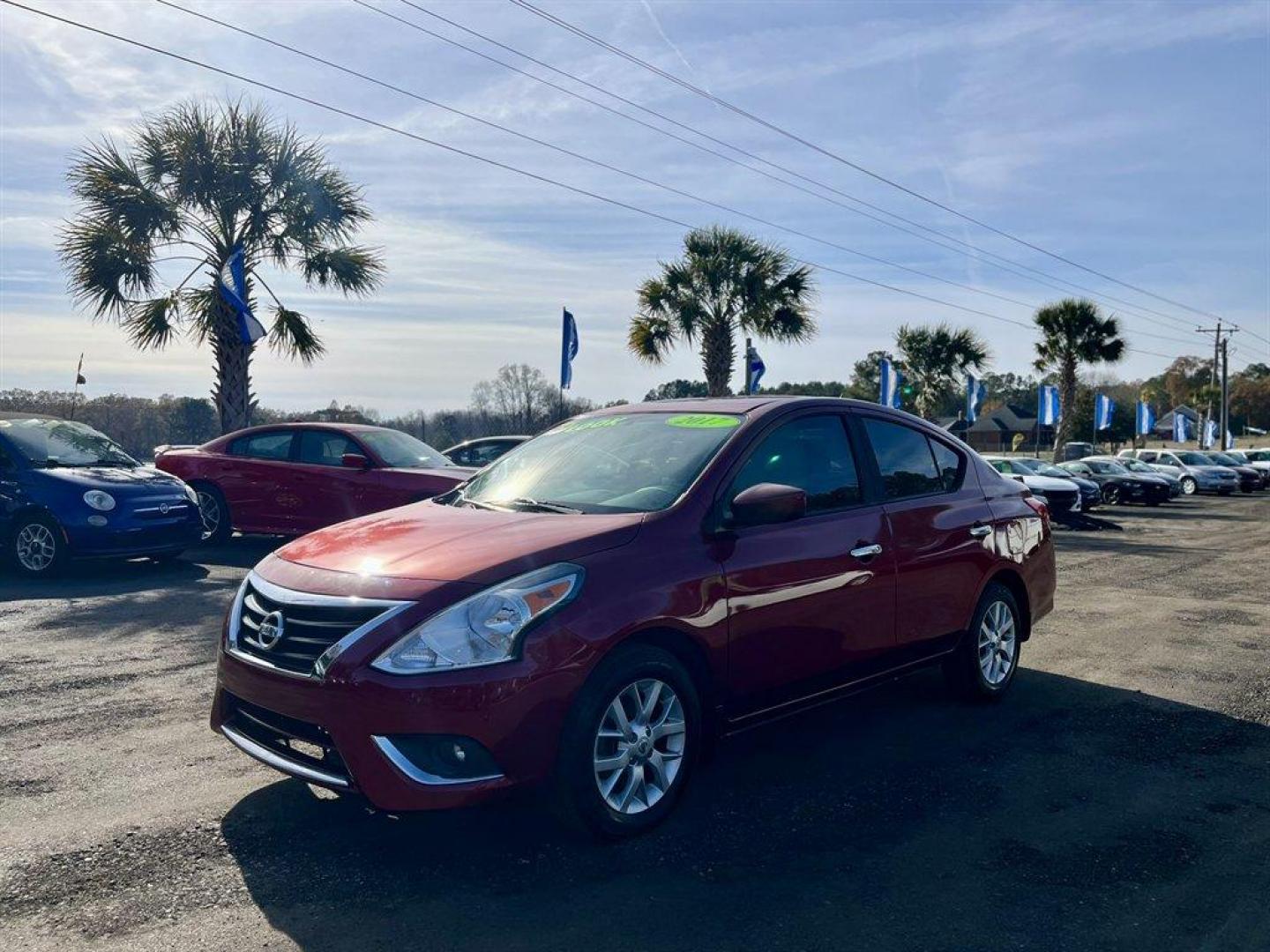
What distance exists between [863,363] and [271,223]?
1970 inches

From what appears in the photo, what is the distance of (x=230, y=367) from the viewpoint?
18000 millimetres

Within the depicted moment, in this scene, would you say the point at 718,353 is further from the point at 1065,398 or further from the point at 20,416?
the point at 1065,398

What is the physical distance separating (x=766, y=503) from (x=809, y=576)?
564mm

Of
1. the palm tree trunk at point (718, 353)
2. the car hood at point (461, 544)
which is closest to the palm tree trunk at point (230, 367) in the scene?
Result: the palm tree trunk at point (718, 353)

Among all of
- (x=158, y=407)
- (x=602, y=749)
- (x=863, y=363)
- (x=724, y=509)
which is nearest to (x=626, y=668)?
(x=602, y=749)

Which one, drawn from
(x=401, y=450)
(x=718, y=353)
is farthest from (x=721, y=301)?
(x=401, y=450)

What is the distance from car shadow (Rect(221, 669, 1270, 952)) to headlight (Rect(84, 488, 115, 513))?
6.76m

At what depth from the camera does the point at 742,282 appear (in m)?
25.4

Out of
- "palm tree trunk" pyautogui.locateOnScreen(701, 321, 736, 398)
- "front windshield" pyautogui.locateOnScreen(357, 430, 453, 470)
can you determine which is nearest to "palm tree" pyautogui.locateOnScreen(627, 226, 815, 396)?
"palm tree trunk" pyautogui.locateOnScreen(701, 321, 736, 398)

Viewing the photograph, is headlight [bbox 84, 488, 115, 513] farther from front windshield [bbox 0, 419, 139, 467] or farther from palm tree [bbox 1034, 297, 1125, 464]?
palm tree [bbox 1034, 297, 1125, 464]

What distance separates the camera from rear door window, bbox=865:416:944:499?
17.6 feet

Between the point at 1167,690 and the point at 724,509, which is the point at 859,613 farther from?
the point at 1167,690

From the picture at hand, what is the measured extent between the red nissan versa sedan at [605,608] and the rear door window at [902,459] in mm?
15

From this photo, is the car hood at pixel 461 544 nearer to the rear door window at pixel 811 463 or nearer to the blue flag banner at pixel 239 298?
the rear door window at pixel 811 463
